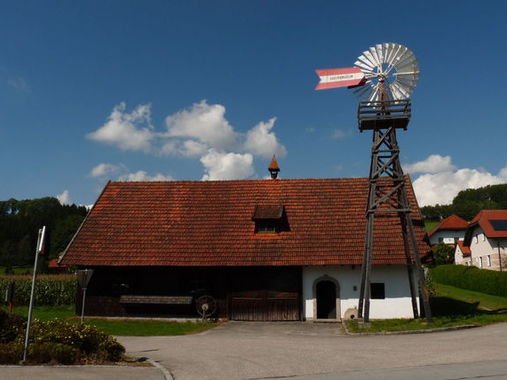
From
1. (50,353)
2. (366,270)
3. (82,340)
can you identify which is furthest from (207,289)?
(50,353)

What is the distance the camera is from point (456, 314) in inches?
818

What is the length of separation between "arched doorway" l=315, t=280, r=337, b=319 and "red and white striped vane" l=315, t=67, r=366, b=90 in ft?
31.7

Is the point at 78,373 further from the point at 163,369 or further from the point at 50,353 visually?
the point at 163,369

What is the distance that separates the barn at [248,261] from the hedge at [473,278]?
12.2m

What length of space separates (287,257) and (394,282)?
5.37 meters

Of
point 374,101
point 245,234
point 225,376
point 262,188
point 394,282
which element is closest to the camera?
point 225,376

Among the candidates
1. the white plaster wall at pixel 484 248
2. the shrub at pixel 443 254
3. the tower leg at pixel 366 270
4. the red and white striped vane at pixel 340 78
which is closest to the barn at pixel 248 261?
the tower leg at pixel 366 270

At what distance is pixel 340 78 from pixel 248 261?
9804 millimetres

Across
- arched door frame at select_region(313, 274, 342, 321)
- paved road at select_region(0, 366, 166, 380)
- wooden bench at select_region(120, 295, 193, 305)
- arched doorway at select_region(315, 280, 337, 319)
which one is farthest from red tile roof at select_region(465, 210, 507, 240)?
paved road at select_region(0, 366, 166, 380)

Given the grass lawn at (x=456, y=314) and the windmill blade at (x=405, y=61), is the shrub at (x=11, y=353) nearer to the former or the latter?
the grass lawn at (x=456, y=314)

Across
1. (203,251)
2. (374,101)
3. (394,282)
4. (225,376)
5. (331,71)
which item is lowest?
(225,376)

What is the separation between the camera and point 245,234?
23.0 metres

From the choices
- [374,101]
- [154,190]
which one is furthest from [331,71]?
[154,190]

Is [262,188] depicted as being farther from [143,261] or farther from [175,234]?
[143,261]
